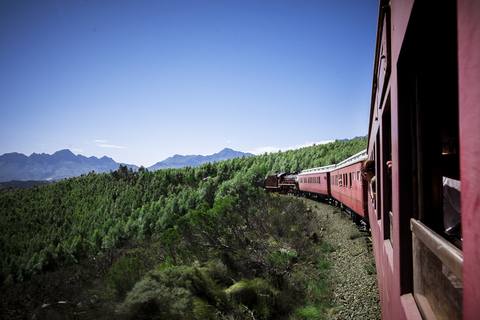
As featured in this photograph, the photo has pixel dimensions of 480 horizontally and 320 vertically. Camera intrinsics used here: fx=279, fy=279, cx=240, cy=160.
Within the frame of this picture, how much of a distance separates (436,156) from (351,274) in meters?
8.80

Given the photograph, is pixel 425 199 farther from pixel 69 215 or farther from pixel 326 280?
pixel 69 215

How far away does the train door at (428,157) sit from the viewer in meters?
1.20

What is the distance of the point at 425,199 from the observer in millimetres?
1494

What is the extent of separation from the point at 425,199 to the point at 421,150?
27cm

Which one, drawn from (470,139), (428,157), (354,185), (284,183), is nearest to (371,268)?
(354,185)

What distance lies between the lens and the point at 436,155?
143cm

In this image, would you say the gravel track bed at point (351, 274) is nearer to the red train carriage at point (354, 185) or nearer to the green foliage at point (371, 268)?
the green foliage at point (371, 268)

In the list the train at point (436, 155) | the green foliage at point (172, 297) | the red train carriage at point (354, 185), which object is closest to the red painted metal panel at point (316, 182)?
the red train carriage at point (354, 185)

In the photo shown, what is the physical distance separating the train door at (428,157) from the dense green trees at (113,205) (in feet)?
46.6

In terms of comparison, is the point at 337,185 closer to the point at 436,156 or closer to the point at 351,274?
the point at 351,274

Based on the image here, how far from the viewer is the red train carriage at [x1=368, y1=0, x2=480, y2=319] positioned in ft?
2.05

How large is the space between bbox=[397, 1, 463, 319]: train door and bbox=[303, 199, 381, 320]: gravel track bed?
585cm

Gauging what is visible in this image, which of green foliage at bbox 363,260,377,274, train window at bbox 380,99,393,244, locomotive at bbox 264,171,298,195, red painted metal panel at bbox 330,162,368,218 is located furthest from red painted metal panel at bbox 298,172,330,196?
train window at bbox 380,99,393,244

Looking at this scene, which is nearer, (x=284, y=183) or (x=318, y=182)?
(x=318, y=182)
